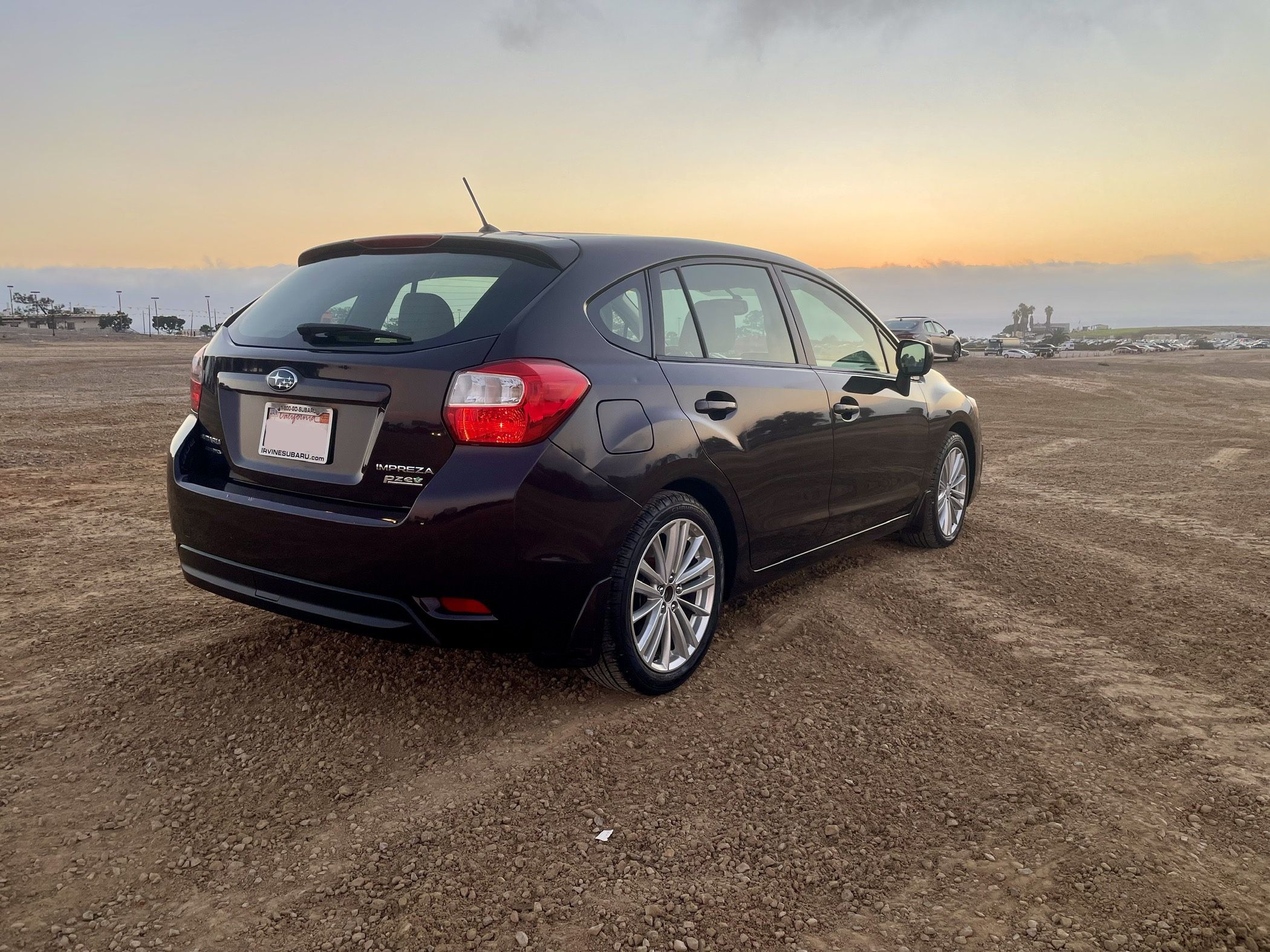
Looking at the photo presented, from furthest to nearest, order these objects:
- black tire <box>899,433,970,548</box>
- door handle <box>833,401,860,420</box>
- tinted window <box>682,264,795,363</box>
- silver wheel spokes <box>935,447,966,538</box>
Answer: silver wheel spokes <box>935,447,966,538</box>, black tire <box>899,433,970,548</box>, door handle <box>833,401,860,420</box>, tinted window <box>682,264,795,363</box>

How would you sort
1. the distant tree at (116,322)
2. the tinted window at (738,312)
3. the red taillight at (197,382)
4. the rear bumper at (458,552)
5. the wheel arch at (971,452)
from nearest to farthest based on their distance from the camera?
the rear bumper at (458,552)
the red taillight at (197,382)
the tinted window at (738,312)
the wheel arch at (971,452)
the distant tree at (116,322)

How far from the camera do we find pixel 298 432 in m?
3.22

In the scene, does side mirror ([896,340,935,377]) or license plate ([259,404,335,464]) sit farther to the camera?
side mirror ([896,340,935,377])

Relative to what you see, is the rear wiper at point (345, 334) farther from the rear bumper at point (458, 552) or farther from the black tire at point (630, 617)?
the black tire at point (630, 617)

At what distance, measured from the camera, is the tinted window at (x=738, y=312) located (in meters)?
3.98

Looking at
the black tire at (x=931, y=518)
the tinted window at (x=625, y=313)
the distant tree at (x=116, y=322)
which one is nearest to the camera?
the tinted window at (x=625, y=313)

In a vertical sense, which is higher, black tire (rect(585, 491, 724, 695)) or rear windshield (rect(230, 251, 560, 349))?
rear windshield (rect(230, 251, 560, 349))

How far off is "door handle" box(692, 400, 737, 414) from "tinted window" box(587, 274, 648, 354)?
312 mm

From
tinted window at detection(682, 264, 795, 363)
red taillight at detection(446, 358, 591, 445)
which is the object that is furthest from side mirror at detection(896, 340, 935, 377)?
red taillight at detection(446, 358, 591, 445)

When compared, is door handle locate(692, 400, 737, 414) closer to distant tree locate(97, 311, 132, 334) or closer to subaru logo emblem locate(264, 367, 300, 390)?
subaru logo emblem locate(264, 367, 300, 390)

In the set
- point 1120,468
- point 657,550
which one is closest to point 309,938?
point 657,550

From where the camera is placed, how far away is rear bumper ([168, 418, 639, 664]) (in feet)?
9.75

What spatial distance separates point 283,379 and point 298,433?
190 mm

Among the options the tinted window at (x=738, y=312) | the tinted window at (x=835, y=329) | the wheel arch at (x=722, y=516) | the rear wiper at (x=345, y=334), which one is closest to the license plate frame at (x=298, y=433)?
the rear wiper at (x=345, y=334)
